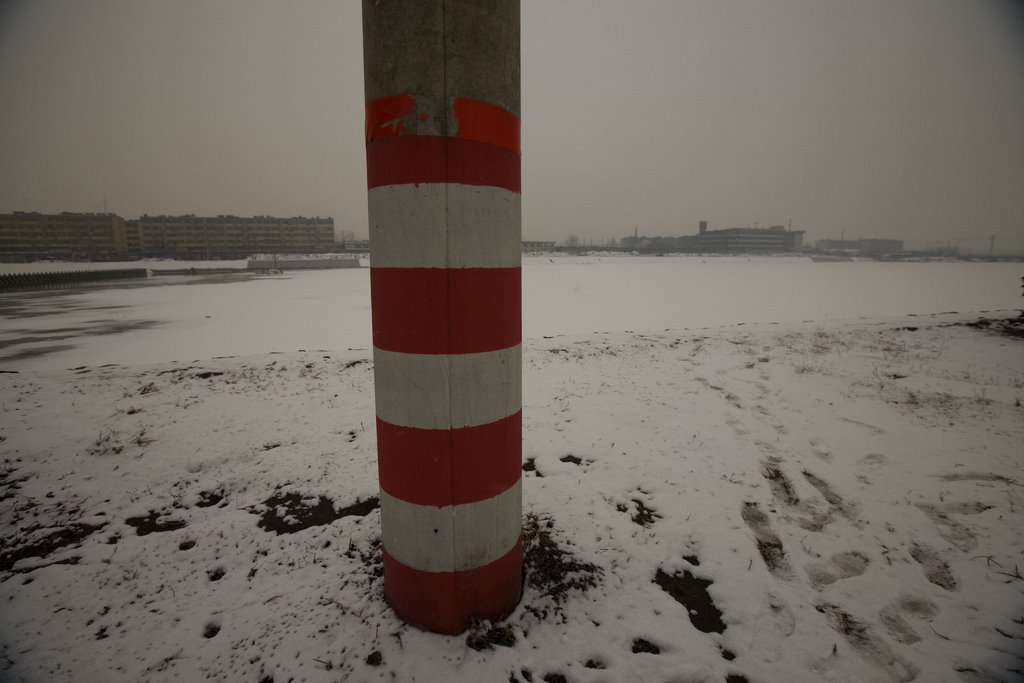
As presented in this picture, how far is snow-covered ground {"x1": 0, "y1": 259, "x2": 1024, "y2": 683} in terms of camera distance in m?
2.08

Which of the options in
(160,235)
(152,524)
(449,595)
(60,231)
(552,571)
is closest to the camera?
(449,595)

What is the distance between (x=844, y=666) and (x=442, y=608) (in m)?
1.91

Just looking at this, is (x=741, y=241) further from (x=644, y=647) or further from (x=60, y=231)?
(x=60, y=231)

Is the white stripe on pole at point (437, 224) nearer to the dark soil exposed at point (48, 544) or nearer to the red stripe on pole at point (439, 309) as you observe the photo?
the red stripe on pole at point (439, 309)

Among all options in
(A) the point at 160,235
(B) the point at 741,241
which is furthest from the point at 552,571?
(B) the point at 741,241

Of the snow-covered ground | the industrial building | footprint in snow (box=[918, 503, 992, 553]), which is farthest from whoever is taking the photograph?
the industrial building

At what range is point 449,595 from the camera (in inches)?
82.6

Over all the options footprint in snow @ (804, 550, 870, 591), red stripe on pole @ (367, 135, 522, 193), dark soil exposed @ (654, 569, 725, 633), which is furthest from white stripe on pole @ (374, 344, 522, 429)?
footprint in snow @ (804, 550, 870, 591)

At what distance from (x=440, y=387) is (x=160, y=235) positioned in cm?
12834

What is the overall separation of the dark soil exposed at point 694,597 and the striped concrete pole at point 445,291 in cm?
104

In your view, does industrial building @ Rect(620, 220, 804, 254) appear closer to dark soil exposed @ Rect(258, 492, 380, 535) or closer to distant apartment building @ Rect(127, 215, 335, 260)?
distant apartment building @ Rect(127, 215, 335, 260)

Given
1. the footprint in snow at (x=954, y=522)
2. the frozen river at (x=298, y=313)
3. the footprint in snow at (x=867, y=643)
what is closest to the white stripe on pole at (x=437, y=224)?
the footprint in snow at (x=867, y=643)

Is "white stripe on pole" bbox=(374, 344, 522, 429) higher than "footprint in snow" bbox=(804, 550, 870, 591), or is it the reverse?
"white stripe on pole" bbox=(374, 344, 522, 429)

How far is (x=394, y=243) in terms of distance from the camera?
187 cm
